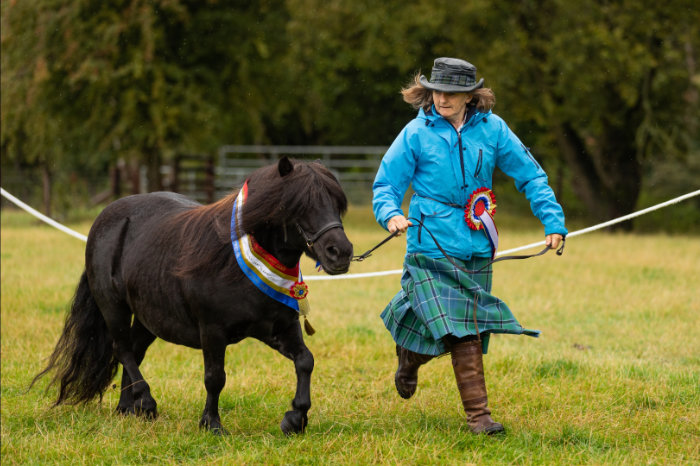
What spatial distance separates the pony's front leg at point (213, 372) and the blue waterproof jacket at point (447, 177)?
112 cm

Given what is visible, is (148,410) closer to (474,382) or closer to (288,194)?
(288,194)

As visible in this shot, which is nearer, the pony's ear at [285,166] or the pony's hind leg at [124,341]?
the pony's ear at [285,166]

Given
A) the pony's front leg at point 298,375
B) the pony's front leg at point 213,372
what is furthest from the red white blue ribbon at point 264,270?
the pony's front leg at point 213,372

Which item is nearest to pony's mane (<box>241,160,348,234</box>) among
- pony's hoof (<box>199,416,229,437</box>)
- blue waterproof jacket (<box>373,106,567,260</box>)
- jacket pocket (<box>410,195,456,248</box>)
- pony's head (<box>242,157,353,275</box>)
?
pony's head (<box>242,157,353,275</box>)

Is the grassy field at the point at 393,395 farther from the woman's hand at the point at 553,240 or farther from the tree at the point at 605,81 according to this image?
the tree at the point at 605,81

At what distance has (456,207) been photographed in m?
4.61

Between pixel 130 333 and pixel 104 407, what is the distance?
1.78 feet

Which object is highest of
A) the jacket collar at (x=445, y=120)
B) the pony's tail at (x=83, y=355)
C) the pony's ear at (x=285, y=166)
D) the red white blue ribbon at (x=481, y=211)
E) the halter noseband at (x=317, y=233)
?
the jacket collar at (x=445, y=120)

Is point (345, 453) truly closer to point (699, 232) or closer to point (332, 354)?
point (332, 354)

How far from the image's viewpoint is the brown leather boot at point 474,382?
462cm

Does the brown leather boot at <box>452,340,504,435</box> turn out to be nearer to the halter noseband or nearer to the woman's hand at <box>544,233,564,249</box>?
the woman's hand at <box>544,233,564,249</box>

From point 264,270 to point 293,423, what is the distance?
86 cm

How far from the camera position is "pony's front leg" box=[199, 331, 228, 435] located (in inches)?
184

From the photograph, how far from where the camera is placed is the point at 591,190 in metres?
21.6
